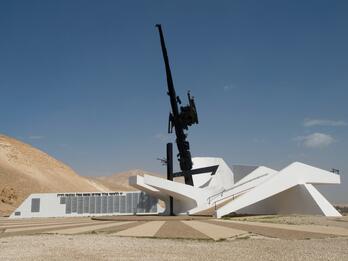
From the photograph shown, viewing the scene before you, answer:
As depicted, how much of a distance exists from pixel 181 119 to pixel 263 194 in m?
9.85

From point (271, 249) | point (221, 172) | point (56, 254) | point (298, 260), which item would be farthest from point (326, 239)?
point (221, 172)

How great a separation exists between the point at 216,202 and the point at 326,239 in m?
17.9

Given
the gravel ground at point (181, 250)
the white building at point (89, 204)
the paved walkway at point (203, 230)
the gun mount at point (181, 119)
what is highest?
the gun mount at point (181, 119)

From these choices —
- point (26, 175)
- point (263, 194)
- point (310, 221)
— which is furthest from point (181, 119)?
point (26, 175)

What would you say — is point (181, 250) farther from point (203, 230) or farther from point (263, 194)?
point (263, 194)

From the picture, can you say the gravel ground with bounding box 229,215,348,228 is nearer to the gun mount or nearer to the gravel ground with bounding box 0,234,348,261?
the gravel ground with bounding box 0,234,348,261

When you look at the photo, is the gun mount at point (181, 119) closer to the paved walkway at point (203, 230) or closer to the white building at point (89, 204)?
the white building at point (89, 204)

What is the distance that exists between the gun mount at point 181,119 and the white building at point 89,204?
370 inches

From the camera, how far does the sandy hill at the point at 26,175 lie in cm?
6969

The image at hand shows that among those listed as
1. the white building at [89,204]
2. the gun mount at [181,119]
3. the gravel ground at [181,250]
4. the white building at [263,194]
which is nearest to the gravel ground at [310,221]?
the white building at [263,194]

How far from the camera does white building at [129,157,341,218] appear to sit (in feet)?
82.6

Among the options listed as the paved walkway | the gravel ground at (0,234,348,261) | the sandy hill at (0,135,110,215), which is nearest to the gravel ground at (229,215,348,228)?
the paved walkway

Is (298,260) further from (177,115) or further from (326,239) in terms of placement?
(177,115)

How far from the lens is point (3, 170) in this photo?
3083 inches
